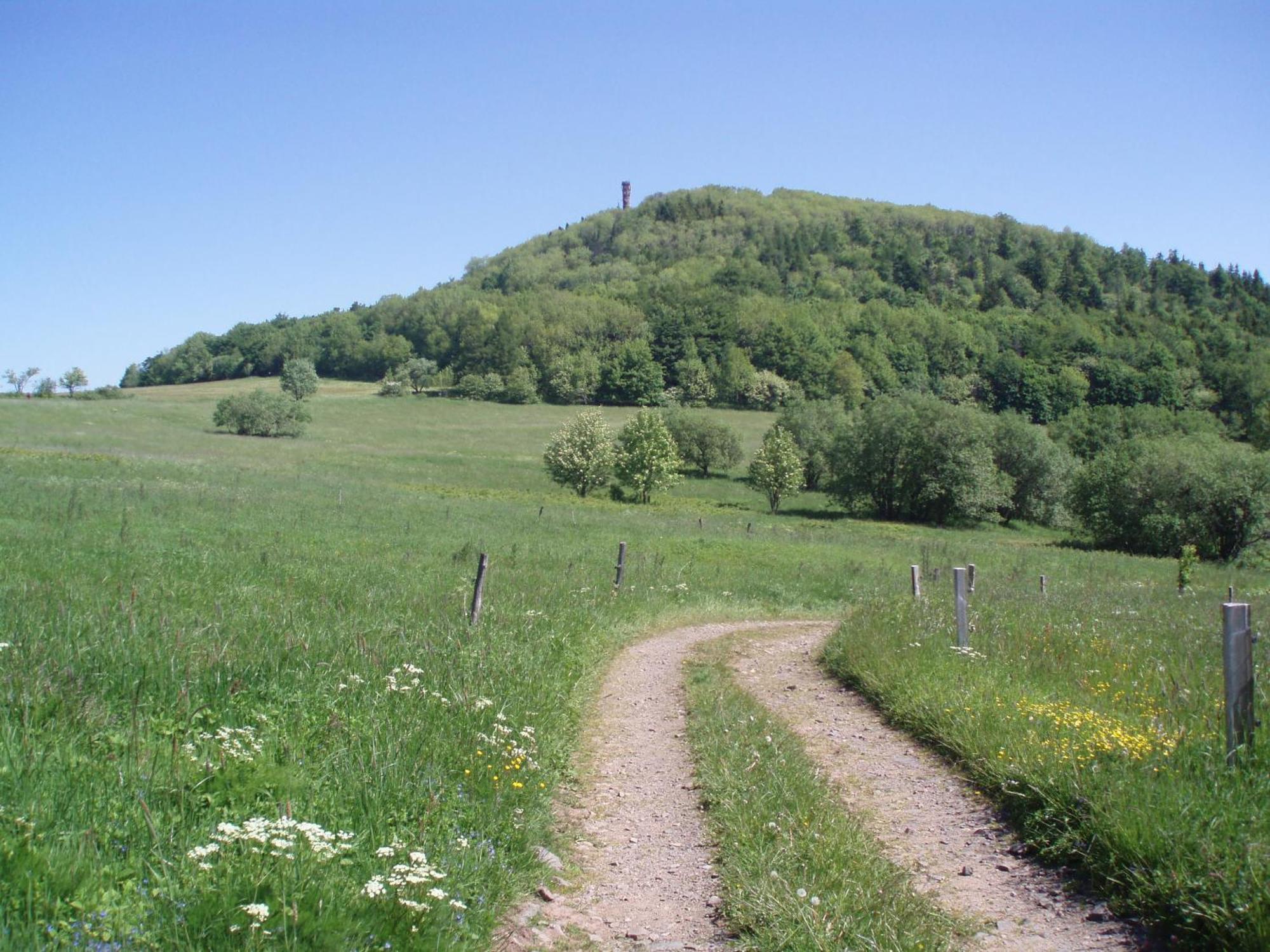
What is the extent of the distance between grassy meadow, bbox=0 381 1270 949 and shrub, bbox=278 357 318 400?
327 feet

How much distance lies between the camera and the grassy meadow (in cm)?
371

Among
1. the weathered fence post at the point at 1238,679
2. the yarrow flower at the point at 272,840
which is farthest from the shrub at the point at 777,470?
the yarrow flower at the point at 272,840

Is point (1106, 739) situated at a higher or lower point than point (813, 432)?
lower

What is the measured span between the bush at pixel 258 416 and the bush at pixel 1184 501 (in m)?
69.4

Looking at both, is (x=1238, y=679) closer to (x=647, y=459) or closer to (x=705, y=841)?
(x=705, y=841)

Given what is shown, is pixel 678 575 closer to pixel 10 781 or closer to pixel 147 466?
pixel 10 781

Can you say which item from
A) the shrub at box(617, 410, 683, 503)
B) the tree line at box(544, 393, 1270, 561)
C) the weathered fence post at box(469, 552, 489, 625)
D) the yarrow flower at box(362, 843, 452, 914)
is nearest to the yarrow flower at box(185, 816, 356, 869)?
the yarrow flower at box(362, 843, 452, 914)

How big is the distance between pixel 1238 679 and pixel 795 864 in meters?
3.10

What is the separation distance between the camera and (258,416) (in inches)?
3147

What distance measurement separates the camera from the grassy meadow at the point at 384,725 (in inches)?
146

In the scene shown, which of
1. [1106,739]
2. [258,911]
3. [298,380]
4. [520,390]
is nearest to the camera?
[258,911]

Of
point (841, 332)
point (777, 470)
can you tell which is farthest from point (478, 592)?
point (841, 332)

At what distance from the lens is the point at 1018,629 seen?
1050cm

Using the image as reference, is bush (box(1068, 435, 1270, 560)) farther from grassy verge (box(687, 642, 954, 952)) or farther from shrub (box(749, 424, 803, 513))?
grassy verge (box(687, 642, 954, 952))
